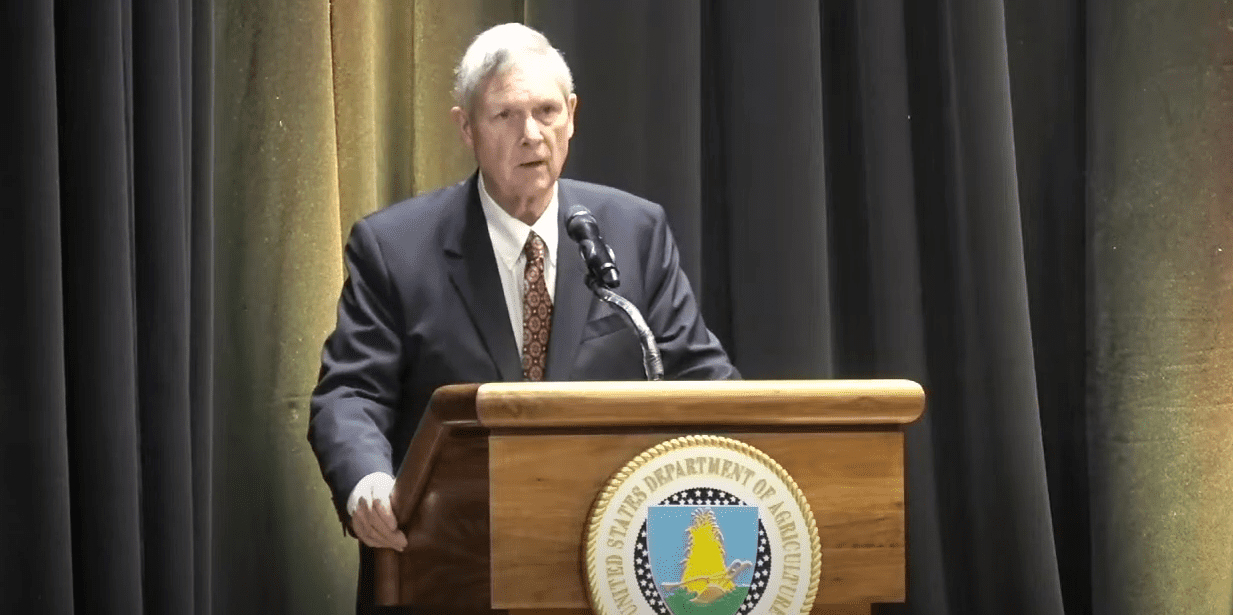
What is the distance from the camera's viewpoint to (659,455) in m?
1.64

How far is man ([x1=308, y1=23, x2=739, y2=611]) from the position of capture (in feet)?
7.34

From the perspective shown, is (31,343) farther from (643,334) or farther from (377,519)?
(643,334)

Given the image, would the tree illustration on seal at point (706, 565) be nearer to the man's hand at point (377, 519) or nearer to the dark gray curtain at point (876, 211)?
the man's hand at point (377, 519)

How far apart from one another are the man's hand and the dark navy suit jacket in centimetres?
19

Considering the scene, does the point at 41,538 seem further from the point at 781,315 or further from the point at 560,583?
the point at 781,315

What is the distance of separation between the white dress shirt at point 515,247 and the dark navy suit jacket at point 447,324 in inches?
0.8

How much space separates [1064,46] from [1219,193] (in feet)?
1.55

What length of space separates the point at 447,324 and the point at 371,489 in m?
0.41

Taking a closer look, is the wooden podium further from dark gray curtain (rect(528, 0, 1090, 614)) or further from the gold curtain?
dark gray curtain (rect(528, 0, 1090, 614))

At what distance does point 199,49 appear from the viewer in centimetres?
279

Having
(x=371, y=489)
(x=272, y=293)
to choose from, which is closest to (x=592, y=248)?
(x=371, y=489)

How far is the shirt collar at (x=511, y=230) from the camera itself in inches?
91.6

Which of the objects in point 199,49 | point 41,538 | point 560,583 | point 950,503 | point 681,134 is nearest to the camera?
point 560,583

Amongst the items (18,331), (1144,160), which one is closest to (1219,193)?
(1144,160)
